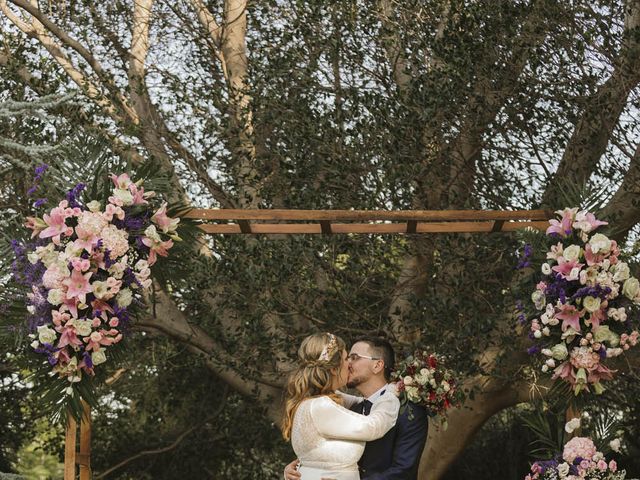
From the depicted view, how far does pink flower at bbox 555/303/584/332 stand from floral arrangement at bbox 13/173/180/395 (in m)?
2.28

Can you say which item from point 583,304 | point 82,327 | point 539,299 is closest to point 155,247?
point 82,327

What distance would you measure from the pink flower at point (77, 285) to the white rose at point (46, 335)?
0.66ft

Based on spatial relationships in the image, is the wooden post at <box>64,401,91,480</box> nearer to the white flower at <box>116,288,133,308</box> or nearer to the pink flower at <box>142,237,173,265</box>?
the white flower at <box>116,288,133,308</box>

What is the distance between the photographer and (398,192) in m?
8.80

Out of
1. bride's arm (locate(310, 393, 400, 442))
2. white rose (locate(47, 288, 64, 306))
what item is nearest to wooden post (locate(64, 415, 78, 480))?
A: white rose (locate(47, 288, 64, 306))

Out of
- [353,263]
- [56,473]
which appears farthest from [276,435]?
[353,263]

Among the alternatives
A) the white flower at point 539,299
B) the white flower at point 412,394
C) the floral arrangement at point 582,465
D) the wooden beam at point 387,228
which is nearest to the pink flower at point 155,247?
the wooden beam at point 387,228

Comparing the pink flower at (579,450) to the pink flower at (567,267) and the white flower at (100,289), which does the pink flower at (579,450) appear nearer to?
the pink flower at (567,267)

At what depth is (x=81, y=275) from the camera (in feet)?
18.0

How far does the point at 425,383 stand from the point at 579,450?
1166mm

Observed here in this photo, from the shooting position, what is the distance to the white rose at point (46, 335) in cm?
541

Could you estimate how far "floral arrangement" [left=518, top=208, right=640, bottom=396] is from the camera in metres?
5.79

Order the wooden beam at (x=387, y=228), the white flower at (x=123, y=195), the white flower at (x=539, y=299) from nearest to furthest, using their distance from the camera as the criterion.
Result: the white flower at (x=123, y=195) → the white flower at (x=539, y=299) → the wooden beam at (x=387, y=228)

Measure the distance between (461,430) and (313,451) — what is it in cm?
417
